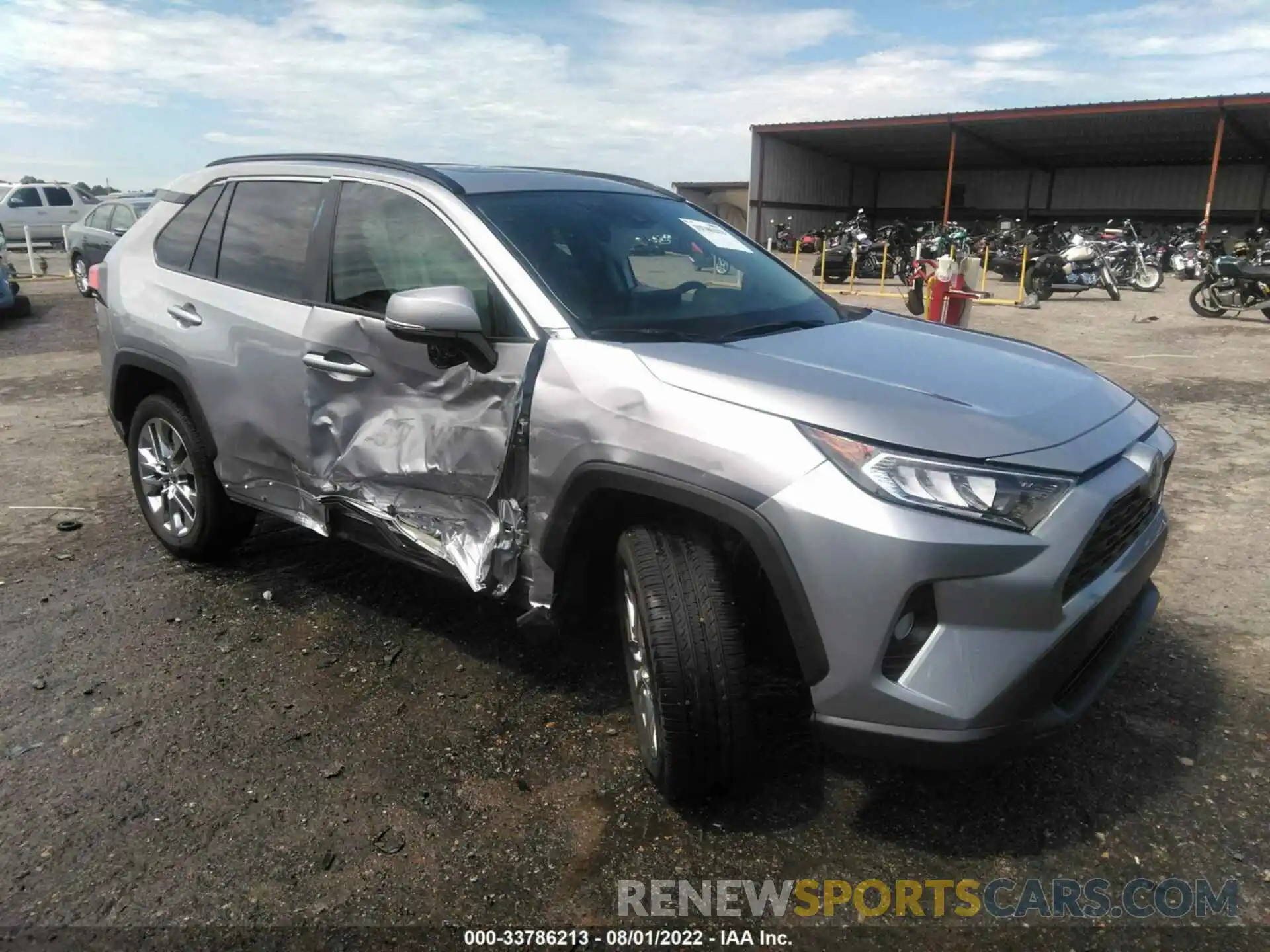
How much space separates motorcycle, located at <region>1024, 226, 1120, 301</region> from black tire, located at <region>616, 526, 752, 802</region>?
16.2 m

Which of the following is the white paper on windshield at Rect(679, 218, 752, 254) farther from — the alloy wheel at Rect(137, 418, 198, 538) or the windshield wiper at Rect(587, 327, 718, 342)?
the alloy wheel at Rect(137, 418, 198, 538)

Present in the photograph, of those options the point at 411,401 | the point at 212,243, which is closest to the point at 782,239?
the point at 212,243

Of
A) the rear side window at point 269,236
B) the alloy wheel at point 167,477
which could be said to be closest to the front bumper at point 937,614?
the rear side window at point 269,236

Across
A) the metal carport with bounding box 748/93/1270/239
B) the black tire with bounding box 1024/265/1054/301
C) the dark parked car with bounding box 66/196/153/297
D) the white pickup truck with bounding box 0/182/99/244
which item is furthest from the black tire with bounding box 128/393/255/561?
the metal carport with bounding box 748/93/1270/239

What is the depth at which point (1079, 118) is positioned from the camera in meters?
25.4

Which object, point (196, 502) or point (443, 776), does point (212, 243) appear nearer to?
point (196, 502)

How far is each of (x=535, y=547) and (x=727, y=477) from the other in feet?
2.51

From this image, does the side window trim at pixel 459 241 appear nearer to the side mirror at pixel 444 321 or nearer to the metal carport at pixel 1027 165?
the side mirror at pixel 444 321

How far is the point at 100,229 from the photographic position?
14.9 metres

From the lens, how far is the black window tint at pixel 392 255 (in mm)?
2949

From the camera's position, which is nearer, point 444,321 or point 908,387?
point 908,387

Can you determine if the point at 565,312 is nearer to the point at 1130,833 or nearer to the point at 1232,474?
the point at 1130,833

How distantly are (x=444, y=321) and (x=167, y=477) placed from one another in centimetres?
225

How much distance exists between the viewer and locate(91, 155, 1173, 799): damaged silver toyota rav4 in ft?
6.77
